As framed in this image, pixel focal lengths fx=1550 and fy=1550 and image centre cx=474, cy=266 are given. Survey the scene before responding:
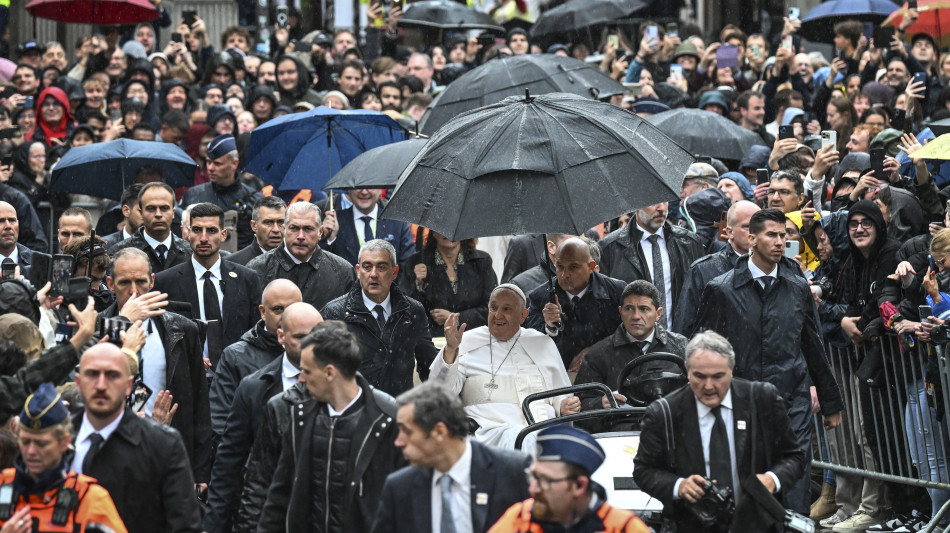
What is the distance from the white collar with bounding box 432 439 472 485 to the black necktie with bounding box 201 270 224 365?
13.3 ft

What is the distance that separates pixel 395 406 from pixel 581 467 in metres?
1.55

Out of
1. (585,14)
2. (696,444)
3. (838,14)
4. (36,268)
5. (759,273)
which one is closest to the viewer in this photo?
(696,444)

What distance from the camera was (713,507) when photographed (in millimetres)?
7301

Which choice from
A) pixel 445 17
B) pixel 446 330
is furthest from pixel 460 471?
pixel 445 17

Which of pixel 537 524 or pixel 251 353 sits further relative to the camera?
→ pixel 251 353

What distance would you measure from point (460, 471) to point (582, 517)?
0.69 meters

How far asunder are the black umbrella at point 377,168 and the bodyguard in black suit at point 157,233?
5.18 ft

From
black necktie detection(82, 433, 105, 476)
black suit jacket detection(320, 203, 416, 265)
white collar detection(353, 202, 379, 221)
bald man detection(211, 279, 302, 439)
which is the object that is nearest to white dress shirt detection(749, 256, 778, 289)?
bald man detection(211, 279, 302, 439)

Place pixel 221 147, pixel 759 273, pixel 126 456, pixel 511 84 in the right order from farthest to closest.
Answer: pixel 221 147
pixel 511 84
pixel 759 273
pixel 126 456

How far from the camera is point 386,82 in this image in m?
18.0

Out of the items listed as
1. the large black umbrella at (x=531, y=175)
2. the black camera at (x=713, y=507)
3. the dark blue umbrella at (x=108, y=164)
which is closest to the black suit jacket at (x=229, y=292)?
the large black umbrella at (x=531, y=175)

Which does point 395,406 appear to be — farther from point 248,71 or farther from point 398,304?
point 248,71

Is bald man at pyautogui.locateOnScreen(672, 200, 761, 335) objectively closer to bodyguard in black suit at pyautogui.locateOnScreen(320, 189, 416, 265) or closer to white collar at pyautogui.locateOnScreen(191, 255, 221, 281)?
bodyguard in black suit at pyautogui.locateOnScreen(320, 189, 416, 265)

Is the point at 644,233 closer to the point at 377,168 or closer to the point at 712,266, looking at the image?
the point at 712,266
